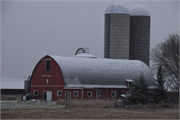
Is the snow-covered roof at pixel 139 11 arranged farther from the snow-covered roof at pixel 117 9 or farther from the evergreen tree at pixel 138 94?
the evergreen tree at pixel 138 94

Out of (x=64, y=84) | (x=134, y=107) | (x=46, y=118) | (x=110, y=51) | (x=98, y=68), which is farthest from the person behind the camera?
(x=110, y=51)

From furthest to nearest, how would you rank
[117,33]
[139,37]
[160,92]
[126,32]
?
1. [139,37]
2. [126,32]
3. [117,33]
4. [160,92]

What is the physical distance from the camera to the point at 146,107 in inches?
1233

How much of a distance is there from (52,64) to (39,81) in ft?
9.34

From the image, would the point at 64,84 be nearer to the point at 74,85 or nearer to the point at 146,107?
the point at 74,85

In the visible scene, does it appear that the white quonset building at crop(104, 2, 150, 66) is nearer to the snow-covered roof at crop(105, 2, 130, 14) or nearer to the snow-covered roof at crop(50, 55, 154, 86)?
the snow-covered roof at crop(105, 2, 130, 14)

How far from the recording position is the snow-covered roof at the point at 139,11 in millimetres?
60938

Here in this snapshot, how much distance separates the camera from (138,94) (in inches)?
1352

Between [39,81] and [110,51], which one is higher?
[110,51]

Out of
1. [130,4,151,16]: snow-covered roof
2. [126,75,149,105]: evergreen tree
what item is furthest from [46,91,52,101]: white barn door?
[130,4,151,16]: snow-covered roof

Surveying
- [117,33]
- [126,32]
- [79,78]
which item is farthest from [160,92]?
[126,32]

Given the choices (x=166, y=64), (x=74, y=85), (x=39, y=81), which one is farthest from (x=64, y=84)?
(x=166, y=64)

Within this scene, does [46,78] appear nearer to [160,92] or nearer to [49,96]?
[49,96]

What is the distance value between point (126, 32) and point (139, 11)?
18.3 ft
